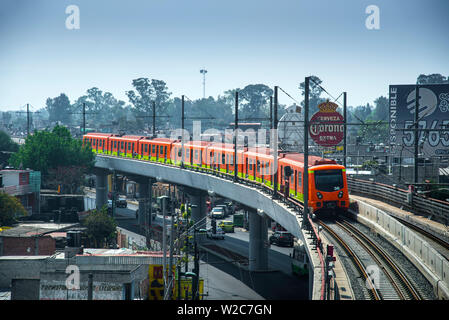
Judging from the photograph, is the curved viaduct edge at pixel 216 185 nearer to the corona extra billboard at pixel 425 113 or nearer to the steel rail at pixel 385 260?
the steel rail at pixel 385 260

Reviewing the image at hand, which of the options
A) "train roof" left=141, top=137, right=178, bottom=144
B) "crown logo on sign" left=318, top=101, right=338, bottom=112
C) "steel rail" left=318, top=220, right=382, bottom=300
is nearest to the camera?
"steel rail" left=318, top=220, right=382, bottom=300

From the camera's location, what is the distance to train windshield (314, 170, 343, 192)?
31.0m

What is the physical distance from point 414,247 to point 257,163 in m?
19.0

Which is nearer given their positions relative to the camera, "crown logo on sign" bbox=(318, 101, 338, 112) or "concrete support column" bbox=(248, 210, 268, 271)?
"crown logo on sign" bbox=(318, 101, 338, 112)

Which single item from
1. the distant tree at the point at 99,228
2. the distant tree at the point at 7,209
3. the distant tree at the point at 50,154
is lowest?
the distant tree at the point at 99,228

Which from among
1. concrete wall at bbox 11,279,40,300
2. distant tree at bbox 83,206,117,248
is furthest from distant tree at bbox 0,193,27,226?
concrete wall at bbox 11,279,40,300

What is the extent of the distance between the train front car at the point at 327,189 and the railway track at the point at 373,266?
4.14ft

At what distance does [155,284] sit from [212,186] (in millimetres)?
13575

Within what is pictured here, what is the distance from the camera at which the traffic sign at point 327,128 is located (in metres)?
46.4

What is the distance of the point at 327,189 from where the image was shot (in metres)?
30.9

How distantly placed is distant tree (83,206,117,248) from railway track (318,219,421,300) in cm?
2623

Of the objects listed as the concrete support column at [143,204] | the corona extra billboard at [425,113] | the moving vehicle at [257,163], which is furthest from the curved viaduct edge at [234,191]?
the corona extra billboard at [425,113]

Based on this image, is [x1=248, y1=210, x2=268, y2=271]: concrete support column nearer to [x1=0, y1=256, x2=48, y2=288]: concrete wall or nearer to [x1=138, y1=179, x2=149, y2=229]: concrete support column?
[x1=0, y1=256, x2=48, y2=288]: concrete wall

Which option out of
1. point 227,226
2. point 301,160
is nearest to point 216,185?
point 301,160
